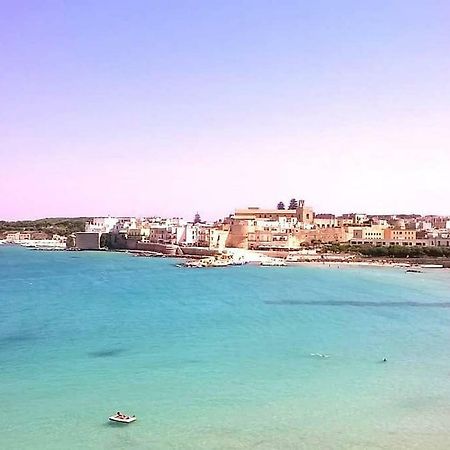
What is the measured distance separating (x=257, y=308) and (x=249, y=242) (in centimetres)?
2938

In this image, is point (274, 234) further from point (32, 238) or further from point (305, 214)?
point (32, 238)

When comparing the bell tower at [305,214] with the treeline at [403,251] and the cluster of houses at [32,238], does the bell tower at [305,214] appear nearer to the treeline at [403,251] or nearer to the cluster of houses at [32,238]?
the treeline at [403,251]

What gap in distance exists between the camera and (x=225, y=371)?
10023 mm

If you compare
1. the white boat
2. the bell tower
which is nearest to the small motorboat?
the white boat

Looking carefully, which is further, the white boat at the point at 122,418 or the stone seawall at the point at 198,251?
the stone seawall at the point at 198,251

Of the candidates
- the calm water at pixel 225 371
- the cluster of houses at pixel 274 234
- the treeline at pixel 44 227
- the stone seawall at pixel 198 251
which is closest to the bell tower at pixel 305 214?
the cluster of houses at pixel 274 234

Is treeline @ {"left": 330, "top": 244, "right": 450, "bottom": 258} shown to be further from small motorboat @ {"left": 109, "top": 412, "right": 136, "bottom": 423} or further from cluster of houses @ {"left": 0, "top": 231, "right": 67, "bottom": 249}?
small motorboat @ {"left": 109, "top": 412, "right": 136, "bottom": 423}

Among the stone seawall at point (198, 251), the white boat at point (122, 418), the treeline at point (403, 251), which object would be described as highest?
the treeline at point (403, 251)

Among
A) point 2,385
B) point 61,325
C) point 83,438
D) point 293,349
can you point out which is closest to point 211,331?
point 293,349

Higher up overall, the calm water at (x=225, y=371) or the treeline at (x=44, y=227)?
the treeline at (x=44, y=227)

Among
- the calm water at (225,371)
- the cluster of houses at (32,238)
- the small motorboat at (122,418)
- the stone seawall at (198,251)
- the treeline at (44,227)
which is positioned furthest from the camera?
the treeline at (44,227)

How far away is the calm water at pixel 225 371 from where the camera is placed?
7.32 meters

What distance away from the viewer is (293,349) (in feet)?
38.9

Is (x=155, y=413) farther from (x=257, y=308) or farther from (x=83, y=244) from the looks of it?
(x=83, y=244)
